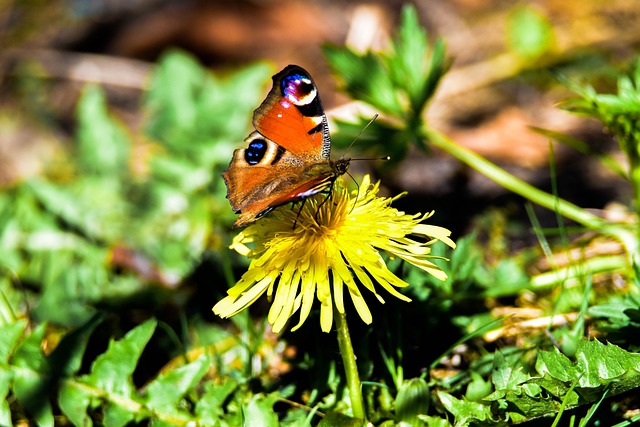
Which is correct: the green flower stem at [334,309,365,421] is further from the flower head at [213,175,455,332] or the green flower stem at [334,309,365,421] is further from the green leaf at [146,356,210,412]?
the green leaf at [146,356,210,412]

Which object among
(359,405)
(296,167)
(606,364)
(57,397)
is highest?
(296,167)

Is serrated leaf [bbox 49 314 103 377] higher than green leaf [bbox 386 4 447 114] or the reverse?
the reverse

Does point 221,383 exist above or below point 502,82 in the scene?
below

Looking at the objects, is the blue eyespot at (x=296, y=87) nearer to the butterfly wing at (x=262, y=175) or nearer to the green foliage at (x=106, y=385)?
the butterfly wing at (x=262, y=175)

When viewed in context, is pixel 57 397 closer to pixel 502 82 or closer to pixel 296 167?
pixel 296 167

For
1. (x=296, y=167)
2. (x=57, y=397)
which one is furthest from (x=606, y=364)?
(x=57, y=397)

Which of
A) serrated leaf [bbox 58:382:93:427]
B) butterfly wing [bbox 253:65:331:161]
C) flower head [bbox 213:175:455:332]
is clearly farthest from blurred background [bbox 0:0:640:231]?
serrated leaf [bbox 58:382:93:427]
